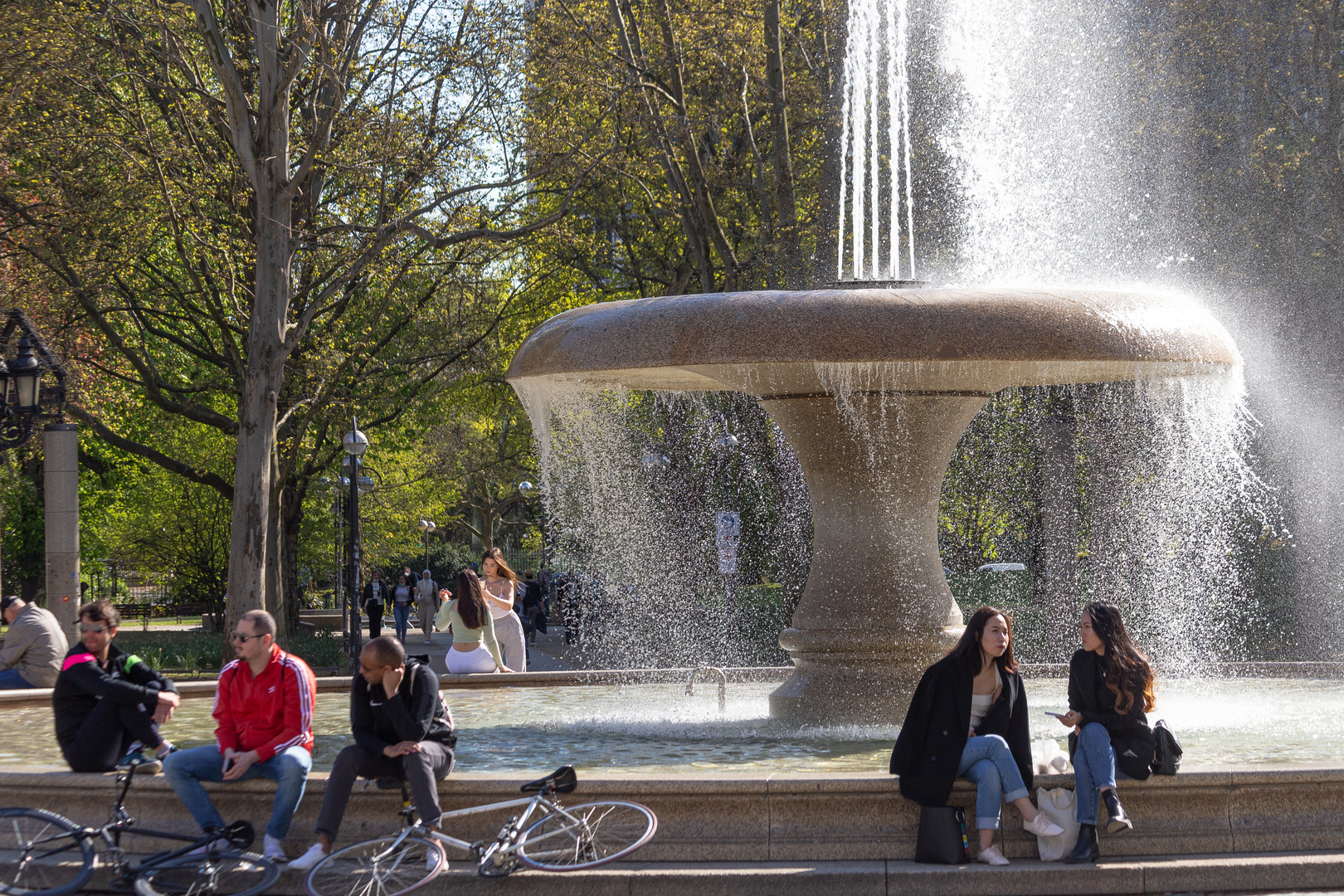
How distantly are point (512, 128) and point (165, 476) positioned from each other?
1702 cm

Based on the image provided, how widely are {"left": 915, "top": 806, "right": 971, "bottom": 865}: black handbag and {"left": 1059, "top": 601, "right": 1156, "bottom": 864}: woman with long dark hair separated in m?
0.43

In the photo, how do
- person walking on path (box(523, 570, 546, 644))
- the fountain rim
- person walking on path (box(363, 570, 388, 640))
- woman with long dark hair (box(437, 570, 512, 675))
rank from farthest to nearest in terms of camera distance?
1. person walking on path (box(363, 570, 388, 640))
2. person walking on path (box(523, 570, 546, 644))
3. woman with long dark hair (box(437, 570, 512, 675))
4. the fountain rim

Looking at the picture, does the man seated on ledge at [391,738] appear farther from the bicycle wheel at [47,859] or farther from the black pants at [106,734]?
the black pants at [106,734]

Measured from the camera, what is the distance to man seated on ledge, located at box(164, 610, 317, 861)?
19.6 ft

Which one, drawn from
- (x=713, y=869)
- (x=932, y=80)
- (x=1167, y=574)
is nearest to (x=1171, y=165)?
(x=932, y=80)

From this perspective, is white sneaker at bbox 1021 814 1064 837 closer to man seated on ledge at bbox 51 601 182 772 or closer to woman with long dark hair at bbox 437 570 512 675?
man seated on ledge at bbox 51 601 182 772

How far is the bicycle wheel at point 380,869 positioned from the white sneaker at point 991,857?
2.13 m

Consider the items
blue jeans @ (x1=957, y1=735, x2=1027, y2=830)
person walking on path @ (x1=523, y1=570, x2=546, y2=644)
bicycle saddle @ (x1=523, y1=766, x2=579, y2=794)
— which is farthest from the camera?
person walking on path @ (x1=523, y1=570, x2=546, y2=644)

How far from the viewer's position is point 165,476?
3281cm

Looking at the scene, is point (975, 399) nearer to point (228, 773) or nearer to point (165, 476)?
point (228, 773)

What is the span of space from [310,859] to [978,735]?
9.16 ft

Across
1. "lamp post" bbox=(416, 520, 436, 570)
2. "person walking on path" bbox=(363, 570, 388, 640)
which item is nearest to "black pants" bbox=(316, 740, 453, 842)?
"person walking on path" bbox=(363, 570, 388, 640)

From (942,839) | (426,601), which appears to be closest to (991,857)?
(942,839)

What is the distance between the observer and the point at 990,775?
5.66m
